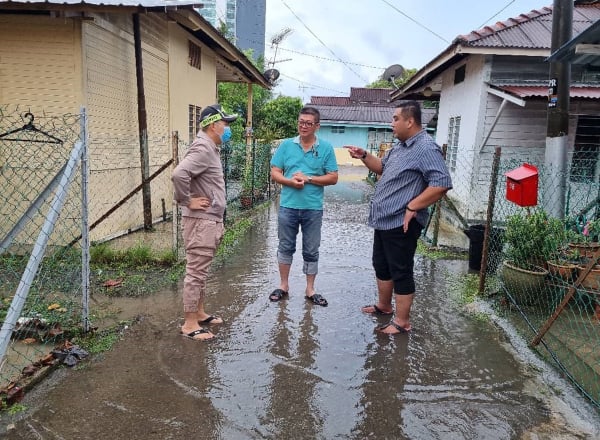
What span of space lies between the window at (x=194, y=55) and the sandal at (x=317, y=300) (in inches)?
313

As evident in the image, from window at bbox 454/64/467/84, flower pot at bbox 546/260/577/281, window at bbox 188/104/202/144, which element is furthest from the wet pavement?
window at bbox 454/64/467/84

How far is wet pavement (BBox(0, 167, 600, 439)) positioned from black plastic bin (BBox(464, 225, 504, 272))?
1.45 meters

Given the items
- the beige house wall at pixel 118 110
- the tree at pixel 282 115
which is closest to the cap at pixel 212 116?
the beige house wall at pixel 118 110

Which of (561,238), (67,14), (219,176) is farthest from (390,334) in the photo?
(67,14)

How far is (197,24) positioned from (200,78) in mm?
3406

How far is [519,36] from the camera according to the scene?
31.0ft

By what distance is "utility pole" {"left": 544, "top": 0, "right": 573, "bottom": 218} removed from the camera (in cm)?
563

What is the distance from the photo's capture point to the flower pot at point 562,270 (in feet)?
15.5

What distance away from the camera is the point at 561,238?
501 cm

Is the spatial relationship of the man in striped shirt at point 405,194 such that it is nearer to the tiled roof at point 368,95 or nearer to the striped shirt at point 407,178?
the striped shirt at point 407,178

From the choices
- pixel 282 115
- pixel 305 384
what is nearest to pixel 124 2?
pixel 305 384

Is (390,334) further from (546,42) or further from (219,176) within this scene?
(546,42)

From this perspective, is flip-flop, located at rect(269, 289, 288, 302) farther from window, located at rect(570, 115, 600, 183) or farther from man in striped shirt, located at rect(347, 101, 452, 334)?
window, located at rect(570, 115, 600, 183)

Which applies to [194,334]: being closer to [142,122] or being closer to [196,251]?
[196,251]
